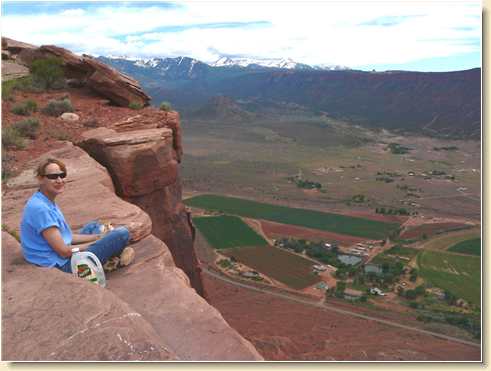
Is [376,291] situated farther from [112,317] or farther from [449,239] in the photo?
[112,317]

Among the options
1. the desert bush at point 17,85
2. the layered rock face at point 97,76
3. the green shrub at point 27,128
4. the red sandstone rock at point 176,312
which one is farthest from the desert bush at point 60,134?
the red sandstone rock at point 176,312

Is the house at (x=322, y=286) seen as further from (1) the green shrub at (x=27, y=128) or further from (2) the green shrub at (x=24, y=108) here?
(1) the green shrub at (x=27, y=128)

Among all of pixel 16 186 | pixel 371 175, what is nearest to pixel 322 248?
pixel 16 186

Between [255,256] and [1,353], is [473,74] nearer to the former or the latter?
[255,256]

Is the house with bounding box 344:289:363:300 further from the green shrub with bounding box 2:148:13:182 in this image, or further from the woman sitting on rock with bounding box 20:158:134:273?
the woman sitting on rock with bounding box 20:158:134:273

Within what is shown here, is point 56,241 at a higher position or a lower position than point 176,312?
higher

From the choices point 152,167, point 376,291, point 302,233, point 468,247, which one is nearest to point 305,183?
point 302,233
